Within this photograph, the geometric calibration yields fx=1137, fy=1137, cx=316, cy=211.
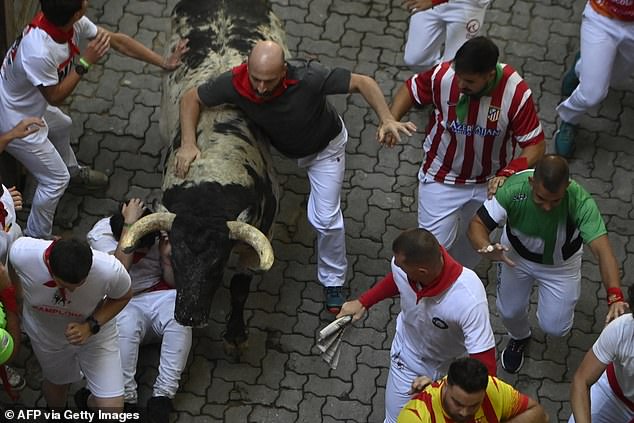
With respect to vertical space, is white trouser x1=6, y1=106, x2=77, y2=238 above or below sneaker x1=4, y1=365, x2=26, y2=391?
above

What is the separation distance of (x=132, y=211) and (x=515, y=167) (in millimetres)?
2547

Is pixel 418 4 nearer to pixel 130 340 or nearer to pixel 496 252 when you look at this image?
pixel 496 252

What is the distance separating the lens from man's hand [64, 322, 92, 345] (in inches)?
Answer: 262

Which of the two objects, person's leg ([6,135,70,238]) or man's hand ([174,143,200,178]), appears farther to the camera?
person's leg ([6,135,70,238])

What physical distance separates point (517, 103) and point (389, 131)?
86 cm

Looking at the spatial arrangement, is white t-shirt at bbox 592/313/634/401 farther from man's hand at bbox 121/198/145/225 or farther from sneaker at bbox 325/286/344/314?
man's hand at bbox 121/198/145/225

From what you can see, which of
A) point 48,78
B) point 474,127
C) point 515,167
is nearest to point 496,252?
point 515,167

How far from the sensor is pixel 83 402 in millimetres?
7457

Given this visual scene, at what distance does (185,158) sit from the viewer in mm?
7668

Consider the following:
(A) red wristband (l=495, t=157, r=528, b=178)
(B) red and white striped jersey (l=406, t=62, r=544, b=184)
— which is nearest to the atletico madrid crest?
(B) red and white striped jersey (l=406, t=62, r=544, b=184)

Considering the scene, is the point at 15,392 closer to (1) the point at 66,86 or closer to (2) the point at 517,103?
(1) the point at 66,86

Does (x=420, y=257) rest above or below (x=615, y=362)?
above

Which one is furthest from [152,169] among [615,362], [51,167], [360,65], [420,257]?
[615,362]

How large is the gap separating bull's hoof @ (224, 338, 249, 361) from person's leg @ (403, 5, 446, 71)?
114 inches
